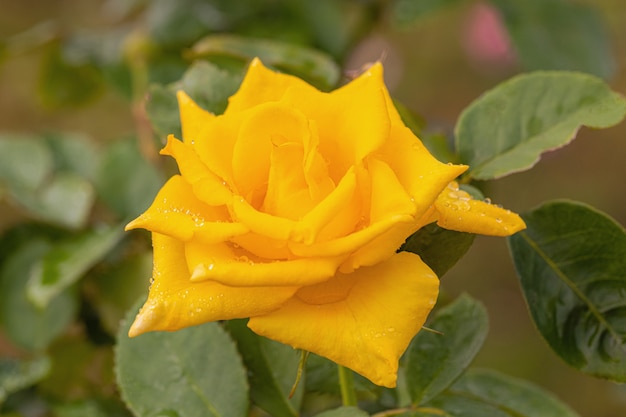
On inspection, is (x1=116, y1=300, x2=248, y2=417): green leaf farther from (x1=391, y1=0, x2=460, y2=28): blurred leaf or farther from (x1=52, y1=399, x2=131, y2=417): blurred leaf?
(x1=391, y1=0, x2=460, y2=28): blurred leaf

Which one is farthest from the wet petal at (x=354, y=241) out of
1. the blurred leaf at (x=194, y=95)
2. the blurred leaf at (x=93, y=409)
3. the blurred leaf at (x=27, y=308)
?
the blurred leaf at (x=27, y=308)

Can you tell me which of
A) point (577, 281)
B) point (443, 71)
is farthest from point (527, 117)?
point (443, 71)

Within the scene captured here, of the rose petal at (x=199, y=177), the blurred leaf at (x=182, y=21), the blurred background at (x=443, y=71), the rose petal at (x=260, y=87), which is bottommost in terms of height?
the blurred background at (x=443, y=71)

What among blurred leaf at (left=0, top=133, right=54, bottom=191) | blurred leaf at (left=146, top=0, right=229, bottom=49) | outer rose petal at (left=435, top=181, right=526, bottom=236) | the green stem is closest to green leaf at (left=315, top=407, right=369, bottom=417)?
the green stem

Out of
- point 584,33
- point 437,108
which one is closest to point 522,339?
point 437,108

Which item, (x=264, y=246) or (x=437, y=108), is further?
(x=437, y=108)

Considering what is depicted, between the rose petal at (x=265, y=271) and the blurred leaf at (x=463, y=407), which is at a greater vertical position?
the rose petal at (x=265, y=271)

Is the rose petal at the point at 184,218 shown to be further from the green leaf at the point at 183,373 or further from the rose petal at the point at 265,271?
the green leaf at the point at 183,373

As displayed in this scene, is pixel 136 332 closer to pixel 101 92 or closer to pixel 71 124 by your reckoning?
pixel 101 92
